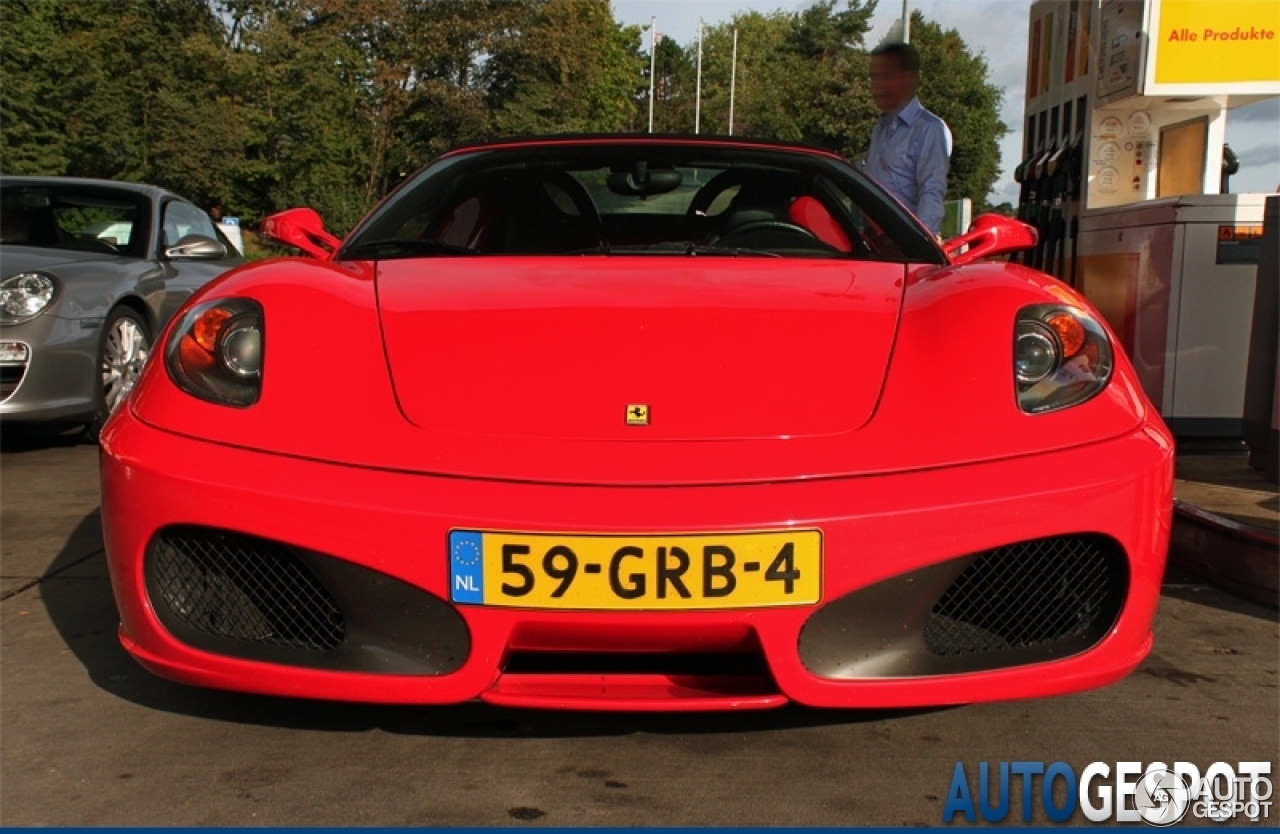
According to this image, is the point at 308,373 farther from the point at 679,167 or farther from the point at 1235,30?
the point at 1235,30

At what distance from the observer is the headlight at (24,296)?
544 centimetres

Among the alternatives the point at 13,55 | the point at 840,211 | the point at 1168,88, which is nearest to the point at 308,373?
the point at 840,211

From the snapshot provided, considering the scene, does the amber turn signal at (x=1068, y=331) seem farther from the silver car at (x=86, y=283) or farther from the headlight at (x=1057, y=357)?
the silver car at (x=86, y=283)

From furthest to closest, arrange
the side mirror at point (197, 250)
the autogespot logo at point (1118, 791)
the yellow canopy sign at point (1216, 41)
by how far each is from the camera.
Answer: the yellow canopy sign at point (1216, 41), the side mirror at point (197, 250), the autogespot logo at point (1118, 791)

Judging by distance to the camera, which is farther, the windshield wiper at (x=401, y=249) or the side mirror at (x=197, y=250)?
the side mirror at (x=197, y=250)

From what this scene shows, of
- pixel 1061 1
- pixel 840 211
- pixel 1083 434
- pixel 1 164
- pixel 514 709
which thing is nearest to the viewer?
pixel 1083 434

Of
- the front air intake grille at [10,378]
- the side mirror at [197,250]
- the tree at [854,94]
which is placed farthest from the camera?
the tree at [854,94]

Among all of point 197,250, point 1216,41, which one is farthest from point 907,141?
point 197,250

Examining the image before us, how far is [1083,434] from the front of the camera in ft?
7.38

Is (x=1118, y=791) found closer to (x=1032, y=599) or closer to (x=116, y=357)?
(x=1032, y=599)

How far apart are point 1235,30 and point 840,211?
4.40 metres

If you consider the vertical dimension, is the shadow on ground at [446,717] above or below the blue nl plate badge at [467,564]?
below

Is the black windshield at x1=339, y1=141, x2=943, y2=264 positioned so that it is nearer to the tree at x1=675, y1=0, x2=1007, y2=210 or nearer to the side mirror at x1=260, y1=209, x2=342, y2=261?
the side mirror at x1=260, y1=209, x2=342, y2=261

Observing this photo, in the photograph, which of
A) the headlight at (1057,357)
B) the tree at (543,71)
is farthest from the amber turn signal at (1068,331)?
the tree at (543,71)
